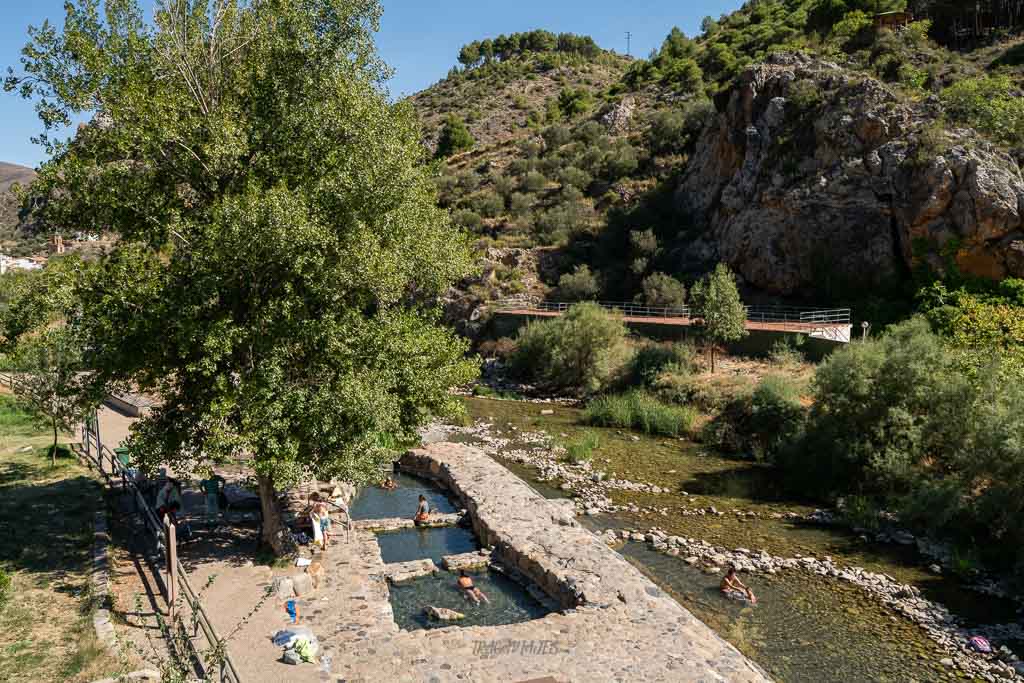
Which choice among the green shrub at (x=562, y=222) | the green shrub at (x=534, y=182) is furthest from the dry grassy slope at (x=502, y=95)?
the green shrub at (x=562, y=222)

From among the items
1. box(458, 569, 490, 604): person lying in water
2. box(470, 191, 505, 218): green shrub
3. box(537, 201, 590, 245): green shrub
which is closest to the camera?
box(458, 569, 490, 604): person lying in water

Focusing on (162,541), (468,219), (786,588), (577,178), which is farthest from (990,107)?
(162,541)

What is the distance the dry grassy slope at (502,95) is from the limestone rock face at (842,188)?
49.2 meters

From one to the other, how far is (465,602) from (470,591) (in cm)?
24

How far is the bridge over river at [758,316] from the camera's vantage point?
3650 centimetres

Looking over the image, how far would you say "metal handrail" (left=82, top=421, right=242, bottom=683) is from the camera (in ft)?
28.7

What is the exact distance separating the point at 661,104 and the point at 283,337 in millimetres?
76634

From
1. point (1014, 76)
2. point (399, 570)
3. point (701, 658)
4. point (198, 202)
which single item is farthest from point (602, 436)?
point (1014, 76)

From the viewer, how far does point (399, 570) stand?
49.9 ft

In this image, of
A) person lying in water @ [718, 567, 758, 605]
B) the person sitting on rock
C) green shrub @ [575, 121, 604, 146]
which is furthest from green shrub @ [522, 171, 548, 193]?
person lying in water @ [718, 567, 758, 605]

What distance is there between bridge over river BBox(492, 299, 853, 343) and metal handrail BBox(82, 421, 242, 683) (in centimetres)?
2840

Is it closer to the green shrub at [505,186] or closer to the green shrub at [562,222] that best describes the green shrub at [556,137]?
the green shrub at [505,186]

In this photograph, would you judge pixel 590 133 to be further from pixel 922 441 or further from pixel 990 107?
pixel 922 441

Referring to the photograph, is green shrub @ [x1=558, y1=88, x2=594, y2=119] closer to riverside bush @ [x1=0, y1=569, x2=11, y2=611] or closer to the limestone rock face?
the limestone rock face
